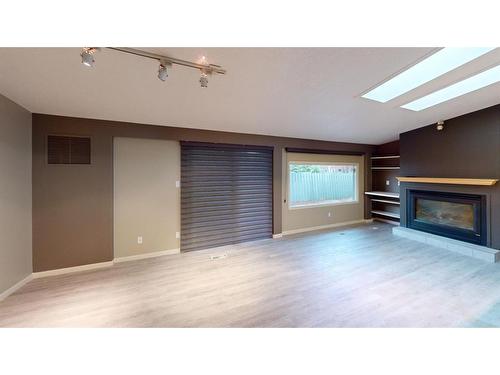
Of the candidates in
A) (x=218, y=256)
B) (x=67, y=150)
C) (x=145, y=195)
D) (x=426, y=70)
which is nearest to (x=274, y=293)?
(x=218, y=256)

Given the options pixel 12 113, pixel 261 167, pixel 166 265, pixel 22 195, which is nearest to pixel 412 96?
pixel 261 167

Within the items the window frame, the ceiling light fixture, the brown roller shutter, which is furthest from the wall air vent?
the window frame

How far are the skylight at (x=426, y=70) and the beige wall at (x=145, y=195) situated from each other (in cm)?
329

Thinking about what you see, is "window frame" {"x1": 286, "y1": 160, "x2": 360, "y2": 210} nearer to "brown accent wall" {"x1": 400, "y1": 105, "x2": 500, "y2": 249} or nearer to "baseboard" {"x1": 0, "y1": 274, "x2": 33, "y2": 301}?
"brown accent wall" {"x1": 400, "y1": 105, "x2": 500, "y2": 249}

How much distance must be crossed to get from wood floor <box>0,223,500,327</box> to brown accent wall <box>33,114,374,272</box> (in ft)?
1.20

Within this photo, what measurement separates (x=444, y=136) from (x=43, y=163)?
683 cm


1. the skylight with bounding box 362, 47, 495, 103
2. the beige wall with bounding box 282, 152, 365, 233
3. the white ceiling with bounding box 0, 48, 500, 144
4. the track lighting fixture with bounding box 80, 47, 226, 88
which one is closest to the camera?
the track lighting fixture with bounding box 80, 47, 226, 88

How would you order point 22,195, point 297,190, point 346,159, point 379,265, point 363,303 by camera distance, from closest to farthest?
point 363,303 < point 22,195 < point 379,265 < point 297,190 < point 346,159

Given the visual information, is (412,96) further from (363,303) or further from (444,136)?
(363,303)

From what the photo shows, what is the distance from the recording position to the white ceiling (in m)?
1.95

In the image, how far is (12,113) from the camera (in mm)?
2525

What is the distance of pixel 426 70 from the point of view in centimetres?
263

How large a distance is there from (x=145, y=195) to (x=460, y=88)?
16.8ft

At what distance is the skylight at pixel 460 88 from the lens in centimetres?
288
